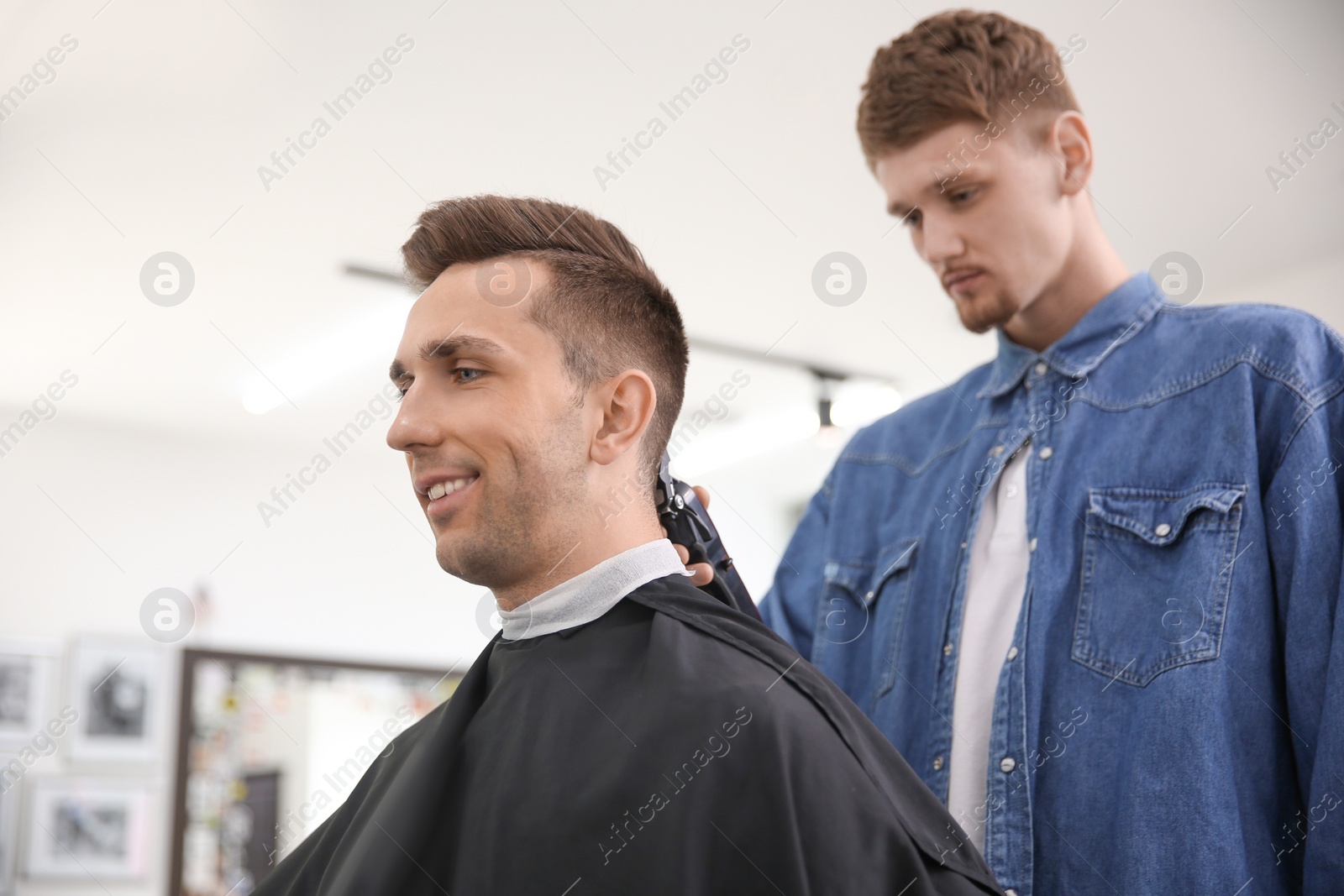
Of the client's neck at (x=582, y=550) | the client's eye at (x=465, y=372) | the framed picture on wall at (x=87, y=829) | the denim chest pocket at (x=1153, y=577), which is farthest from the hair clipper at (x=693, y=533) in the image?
the framed picture on wall at (x=87, y=829)

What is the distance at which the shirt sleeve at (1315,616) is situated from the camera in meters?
1.39

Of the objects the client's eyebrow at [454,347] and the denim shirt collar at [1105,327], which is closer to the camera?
the client's eyebrow at [454,347]

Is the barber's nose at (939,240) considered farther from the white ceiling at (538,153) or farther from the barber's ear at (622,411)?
the white ceiling at (538,153)

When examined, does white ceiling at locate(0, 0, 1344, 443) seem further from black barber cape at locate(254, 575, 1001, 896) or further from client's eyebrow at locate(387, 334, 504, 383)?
black barber cape at locate(254, 575, 1001, 896)

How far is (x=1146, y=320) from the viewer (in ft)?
5.94

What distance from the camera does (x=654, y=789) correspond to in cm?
121

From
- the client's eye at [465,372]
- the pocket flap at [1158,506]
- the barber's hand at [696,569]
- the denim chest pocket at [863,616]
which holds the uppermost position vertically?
the client's eye at [465,372]

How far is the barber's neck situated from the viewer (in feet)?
6.03

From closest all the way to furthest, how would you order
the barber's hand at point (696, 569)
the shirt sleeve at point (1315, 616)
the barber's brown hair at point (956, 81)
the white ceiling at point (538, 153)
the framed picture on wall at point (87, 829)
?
1. the shirt sleeve at point (1315, 616)
2. the barber's hand at point (696, 569)
3. the barber's brown hair at point (956, 81)
4. the white ceiling at point (538, 153)
5. the framed picture on wall at point (87, 829)

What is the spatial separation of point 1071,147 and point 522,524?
42.1 inches

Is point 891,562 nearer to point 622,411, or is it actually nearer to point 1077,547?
point 1077,547

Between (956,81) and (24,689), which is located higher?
(24,689)

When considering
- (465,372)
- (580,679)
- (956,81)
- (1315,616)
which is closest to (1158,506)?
(1315,616)

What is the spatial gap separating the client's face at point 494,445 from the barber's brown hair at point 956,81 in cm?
69
